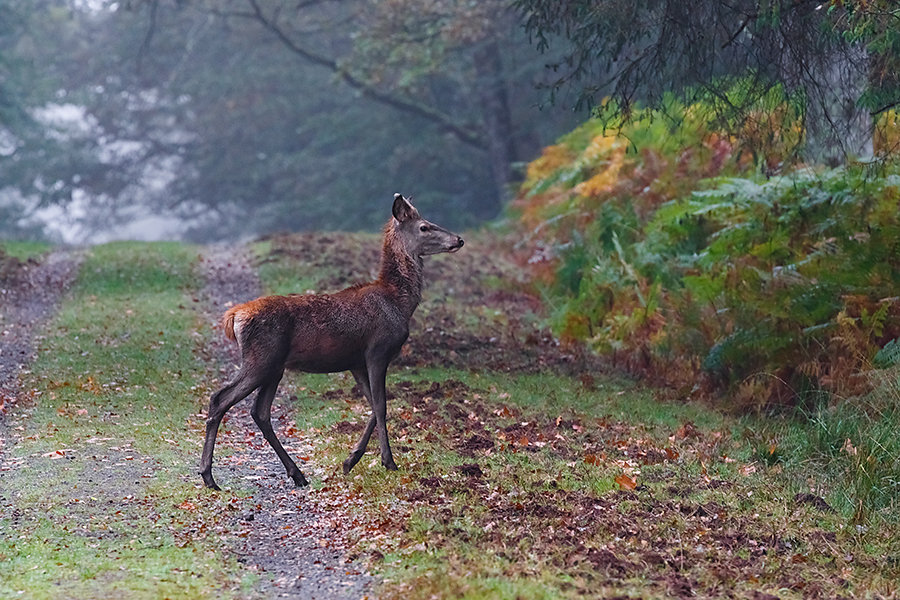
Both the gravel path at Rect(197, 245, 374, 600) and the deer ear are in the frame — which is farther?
the deer ear

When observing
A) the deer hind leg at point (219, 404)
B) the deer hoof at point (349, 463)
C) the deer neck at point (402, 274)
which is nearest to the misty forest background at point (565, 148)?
the deer neck at point (402, 274)

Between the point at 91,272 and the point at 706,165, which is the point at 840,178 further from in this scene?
the point at 91,272

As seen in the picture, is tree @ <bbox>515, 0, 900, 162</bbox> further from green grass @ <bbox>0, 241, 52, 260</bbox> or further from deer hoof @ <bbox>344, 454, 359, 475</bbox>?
green grass @ <bbox>0, 241, 52, 260</bbox>

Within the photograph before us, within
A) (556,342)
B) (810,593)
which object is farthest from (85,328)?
(810,593)

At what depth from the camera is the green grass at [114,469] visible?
670 cm

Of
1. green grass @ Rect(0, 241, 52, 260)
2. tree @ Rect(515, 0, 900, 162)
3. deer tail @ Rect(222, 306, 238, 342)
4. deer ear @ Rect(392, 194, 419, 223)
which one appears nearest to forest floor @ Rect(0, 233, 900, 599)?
deer tail @ Rect(222, 306, 238, 342)

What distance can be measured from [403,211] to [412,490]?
96.3 inches

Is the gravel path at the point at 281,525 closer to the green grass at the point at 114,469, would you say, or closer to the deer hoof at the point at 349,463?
the green grass at the point at 114,469

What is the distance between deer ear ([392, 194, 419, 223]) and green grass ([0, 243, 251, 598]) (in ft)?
9.26

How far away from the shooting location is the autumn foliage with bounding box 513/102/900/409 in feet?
37.9

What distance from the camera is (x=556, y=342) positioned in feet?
52.2

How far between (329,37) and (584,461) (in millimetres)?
33476

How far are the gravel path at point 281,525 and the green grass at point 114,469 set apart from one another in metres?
0.26

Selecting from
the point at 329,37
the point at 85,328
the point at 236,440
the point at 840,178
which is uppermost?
the point at 329,37
